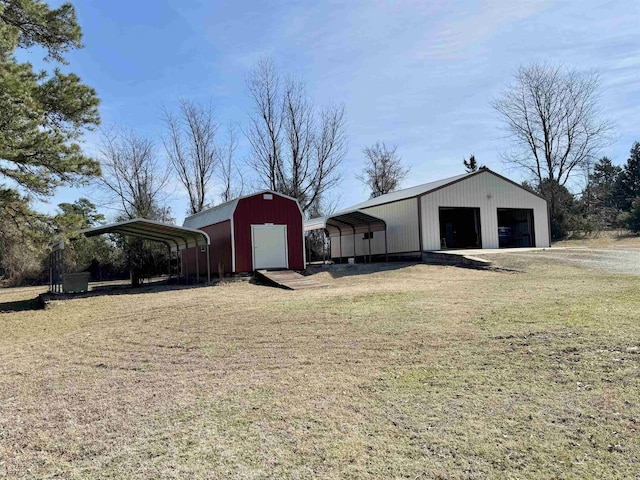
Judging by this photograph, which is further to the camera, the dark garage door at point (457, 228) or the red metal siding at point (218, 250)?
the dark garage door at point (457, 228)

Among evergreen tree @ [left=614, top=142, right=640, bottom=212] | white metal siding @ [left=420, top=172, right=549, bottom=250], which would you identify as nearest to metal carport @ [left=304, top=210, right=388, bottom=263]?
white metal siding @ [left=420, top=172, right=549, bottom=250]

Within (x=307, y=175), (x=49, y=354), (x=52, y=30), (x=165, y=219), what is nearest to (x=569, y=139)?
(x=307, y=175)

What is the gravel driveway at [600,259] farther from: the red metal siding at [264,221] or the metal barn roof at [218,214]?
the metal barn roof at [218,214]

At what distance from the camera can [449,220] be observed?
89.0ft

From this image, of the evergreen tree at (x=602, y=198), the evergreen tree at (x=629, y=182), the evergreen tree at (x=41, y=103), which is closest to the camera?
the evergreen tree at (x=41, y=103)

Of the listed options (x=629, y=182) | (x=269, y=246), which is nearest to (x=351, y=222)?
→ (x=269, y=246)

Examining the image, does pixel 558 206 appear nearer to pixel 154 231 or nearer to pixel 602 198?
pixel 602 198

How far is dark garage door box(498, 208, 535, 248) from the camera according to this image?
84.2 ft

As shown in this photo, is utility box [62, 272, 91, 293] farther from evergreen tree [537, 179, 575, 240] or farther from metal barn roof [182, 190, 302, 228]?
evergreen tree [537, 179, 575, 240]

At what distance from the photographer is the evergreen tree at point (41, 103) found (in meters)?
11.0

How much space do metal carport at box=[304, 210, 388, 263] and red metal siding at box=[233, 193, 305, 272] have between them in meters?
4.01

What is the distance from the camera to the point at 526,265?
16.3 m

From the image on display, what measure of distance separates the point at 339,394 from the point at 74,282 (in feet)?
50.5

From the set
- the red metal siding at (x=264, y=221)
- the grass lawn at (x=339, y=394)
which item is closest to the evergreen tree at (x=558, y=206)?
the red metal siding at (x=264, y=221)
